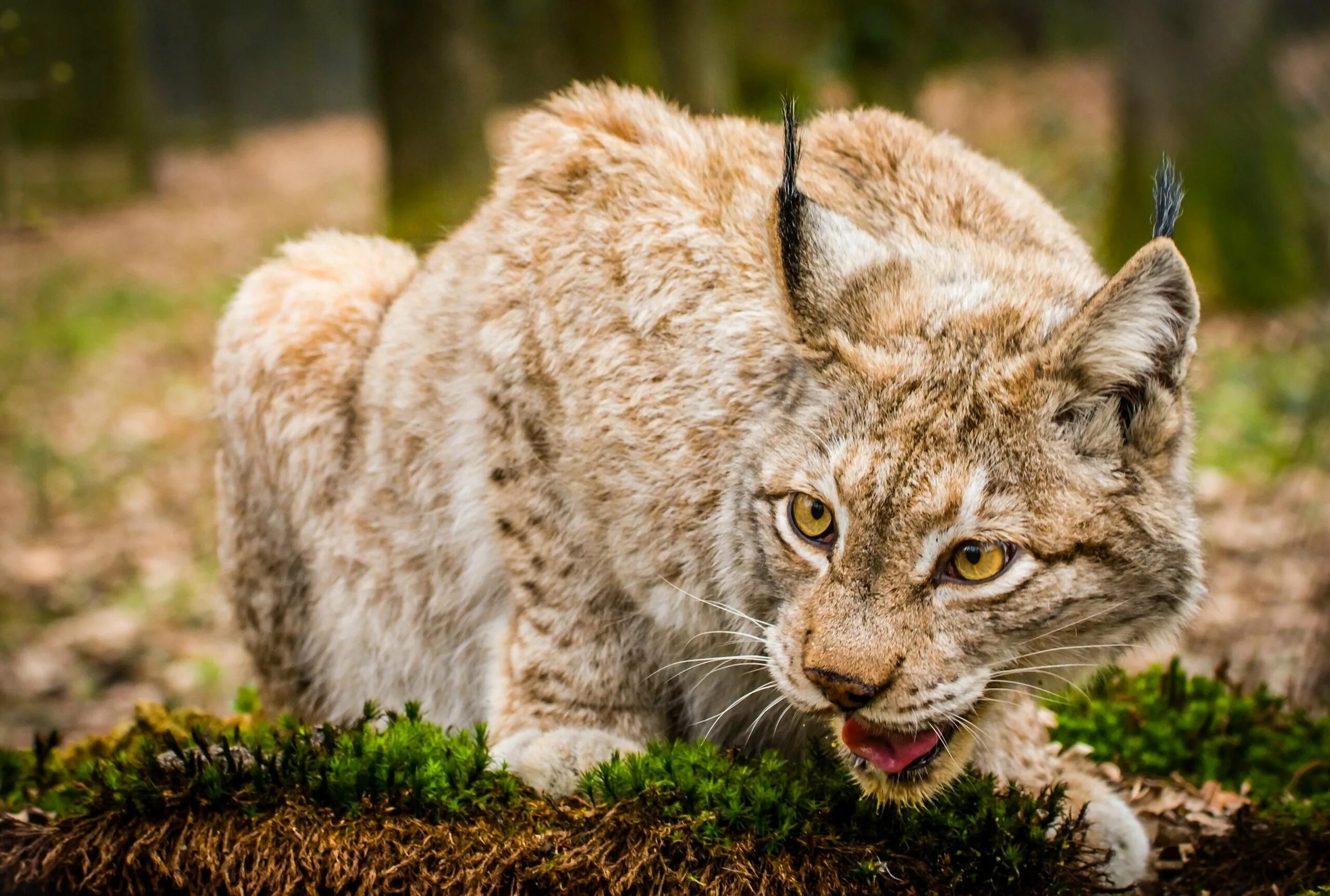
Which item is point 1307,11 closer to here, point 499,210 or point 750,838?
point 499,210

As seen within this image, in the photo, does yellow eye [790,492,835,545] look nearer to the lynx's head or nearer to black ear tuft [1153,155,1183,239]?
the lynx's head

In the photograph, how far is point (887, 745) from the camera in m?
3.07

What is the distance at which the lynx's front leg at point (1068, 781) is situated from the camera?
12.4 feet

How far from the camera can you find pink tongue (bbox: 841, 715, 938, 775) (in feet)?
10.00

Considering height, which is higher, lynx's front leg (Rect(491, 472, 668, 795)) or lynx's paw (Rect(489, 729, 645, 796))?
lynx's front leg (Rect(491, 472, 668, 795))

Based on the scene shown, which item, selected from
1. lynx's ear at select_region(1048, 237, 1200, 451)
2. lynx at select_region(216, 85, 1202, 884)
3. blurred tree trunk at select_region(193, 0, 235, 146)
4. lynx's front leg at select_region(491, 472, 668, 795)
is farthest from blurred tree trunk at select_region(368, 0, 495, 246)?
blurred tree trunk at select_region(193, 0, 235, 146)

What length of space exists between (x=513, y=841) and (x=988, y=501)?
1.45 metres

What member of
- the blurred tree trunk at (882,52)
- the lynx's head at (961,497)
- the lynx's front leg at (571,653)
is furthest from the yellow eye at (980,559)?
the blurred tree trunk at (882,52)

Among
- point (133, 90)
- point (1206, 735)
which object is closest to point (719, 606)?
point (1206, 735)

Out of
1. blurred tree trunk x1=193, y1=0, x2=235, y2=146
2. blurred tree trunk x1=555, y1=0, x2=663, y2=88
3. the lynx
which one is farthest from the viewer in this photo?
blurred tree trunk x1=193, y1=0, x2=235, y2=146

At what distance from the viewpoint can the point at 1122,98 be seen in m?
12.4

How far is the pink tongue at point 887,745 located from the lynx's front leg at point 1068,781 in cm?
55

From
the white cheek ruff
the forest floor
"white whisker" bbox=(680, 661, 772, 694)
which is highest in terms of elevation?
the white cheek ruff

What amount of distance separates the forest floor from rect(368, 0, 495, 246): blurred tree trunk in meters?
1.75
